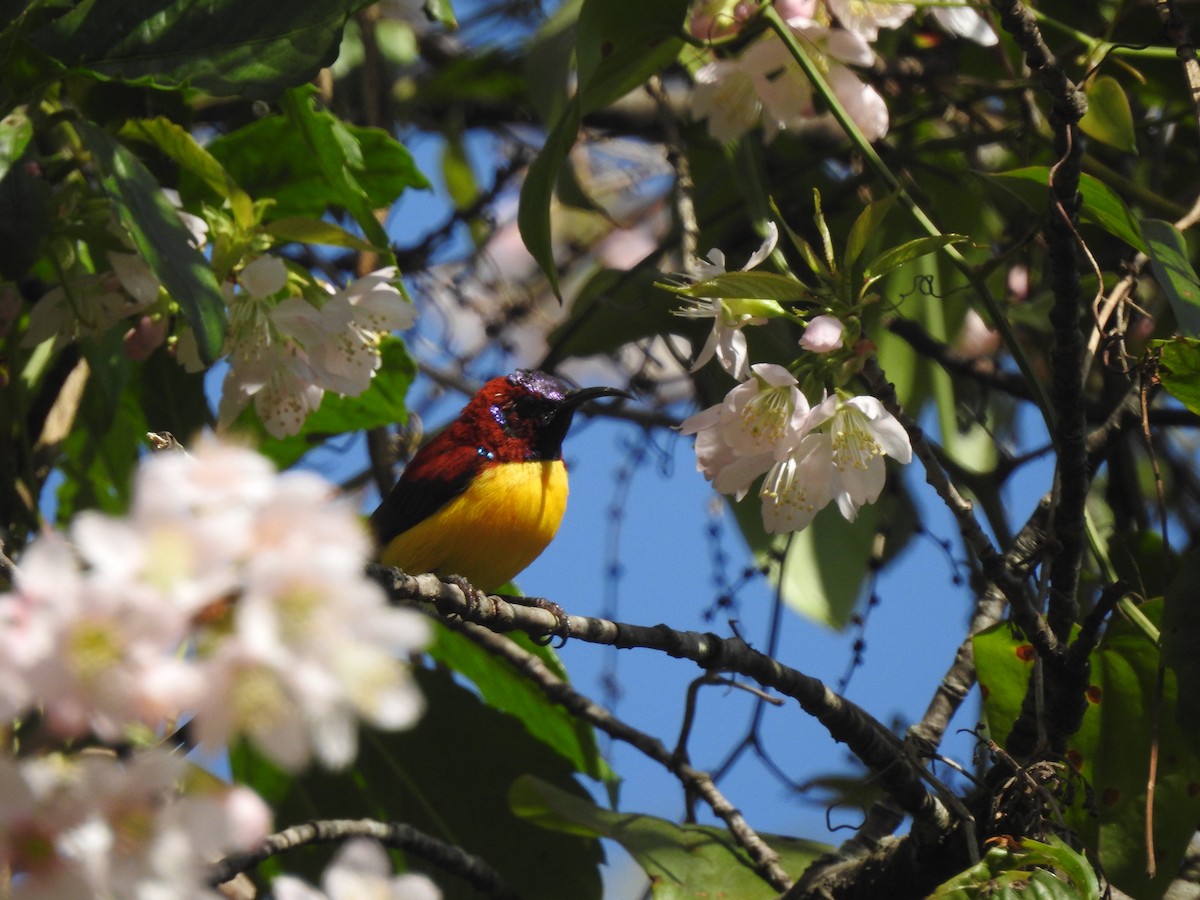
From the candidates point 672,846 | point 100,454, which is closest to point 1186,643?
point 672,846

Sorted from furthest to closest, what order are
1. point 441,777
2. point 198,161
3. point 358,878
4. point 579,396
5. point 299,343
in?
point 579,396 < point 441,777 < point 299,343 < point 198,161 < point 358,878

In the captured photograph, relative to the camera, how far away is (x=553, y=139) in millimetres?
2209

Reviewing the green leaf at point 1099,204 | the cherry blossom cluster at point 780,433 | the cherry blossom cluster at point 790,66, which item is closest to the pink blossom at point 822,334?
the cherry blossom cluster at point 780,433

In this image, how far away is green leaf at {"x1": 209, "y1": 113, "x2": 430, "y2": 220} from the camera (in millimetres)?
2615

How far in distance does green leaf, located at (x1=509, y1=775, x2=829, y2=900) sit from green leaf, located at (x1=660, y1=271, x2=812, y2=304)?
3.33 feet

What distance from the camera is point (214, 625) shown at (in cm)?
88

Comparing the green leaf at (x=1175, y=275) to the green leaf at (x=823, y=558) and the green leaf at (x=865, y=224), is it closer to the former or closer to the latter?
the green leaf at (x=865, y=224)

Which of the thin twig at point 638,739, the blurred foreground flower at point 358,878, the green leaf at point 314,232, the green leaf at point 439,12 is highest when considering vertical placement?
the green leaf at point 439,12

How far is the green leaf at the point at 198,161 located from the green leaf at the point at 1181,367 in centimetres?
146

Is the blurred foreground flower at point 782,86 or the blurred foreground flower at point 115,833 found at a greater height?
the blurred foreground flower at point 115,833

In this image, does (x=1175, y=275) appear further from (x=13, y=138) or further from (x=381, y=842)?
(x=13, y=138)

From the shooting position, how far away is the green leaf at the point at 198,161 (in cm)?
225

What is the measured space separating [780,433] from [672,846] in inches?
32.1

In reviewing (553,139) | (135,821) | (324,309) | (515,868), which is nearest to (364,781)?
(515,868)
